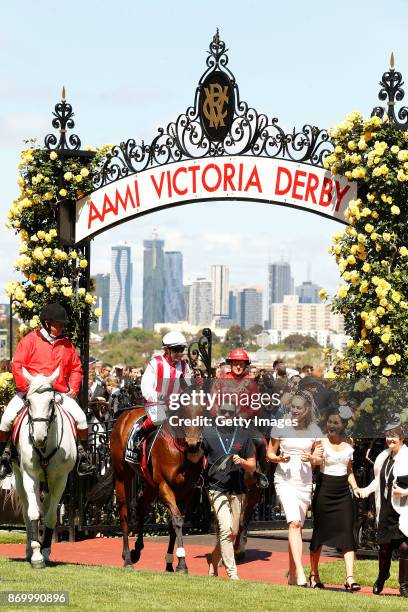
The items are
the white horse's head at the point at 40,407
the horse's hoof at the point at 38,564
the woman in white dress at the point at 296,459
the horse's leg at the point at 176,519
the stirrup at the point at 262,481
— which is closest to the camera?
the white horse's head at the point at 40,407

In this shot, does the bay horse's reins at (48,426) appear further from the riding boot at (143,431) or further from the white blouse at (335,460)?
the white blouse at (335,460)

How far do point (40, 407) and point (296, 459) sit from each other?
2.35 meters

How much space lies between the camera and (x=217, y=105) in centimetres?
1591

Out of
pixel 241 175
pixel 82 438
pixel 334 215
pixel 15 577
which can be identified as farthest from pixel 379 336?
pixel 15 577

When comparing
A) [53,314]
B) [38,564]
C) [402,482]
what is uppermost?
[53,314]

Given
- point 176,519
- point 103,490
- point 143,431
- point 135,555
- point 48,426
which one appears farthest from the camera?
point 103,490

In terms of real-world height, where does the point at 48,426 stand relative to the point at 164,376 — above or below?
below

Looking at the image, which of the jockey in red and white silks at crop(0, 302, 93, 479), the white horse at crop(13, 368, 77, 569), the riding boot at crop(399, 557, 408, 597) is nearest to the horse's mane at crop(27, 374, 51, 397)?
the white horse at crop(13, 368, 77, 569)

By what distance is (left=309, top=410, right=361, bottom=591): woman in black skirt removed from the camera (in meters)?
12.2

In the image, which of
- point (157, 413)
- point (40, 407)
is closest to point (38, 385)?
point (40, 407)

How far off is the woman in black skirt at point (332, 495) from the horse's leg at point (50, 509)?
2.40 m

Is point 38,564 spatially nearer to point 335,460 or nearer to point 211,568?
point 211,568

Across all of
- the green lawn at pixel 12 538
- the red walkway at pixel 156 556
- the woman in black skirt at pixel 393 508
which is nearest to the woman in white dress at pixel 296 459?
the woman in black skirt at pixel 393 508

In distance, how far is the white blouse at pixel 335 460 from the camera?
12164mm
